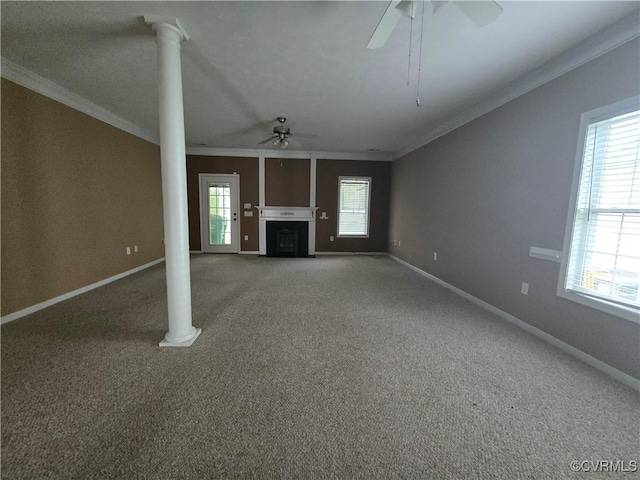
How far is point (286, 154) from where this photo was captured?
20.0ft

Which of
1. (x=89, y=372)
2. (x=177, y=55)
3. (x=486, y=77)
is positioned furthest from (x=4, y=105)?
(x=486, y=77)

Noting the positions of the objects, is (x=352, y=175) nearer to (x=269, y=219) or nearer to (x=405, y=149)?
(x=405, y=149)

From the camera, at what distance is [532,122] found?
2.47m

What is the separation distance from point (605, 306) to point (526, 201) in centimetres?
111

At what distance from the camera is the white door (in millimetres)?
6027

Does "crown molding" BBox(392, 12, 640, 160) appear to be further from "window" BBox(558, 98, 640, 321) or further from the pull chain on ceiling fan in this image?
the pull chain on ceiling fan

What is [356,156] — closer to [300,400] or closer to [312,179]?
[312,179]

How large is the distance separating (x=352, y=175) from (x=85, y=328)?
558cm

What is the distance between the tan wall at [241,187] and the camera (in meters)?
5.92

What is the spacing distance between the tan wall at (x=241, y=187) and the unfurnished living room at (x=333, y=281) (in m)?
1.88

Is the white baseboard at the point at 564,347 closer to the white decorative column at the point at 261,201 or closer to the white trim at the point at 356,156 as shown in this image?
the white trim at the point at 356,156

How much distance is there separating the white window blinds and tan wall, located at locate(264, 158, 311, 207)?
4982 mm

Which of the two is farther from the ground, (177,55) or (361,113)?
(361,113)

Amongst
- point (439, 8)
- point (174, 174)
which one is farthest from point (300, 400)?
point (439, 8)
